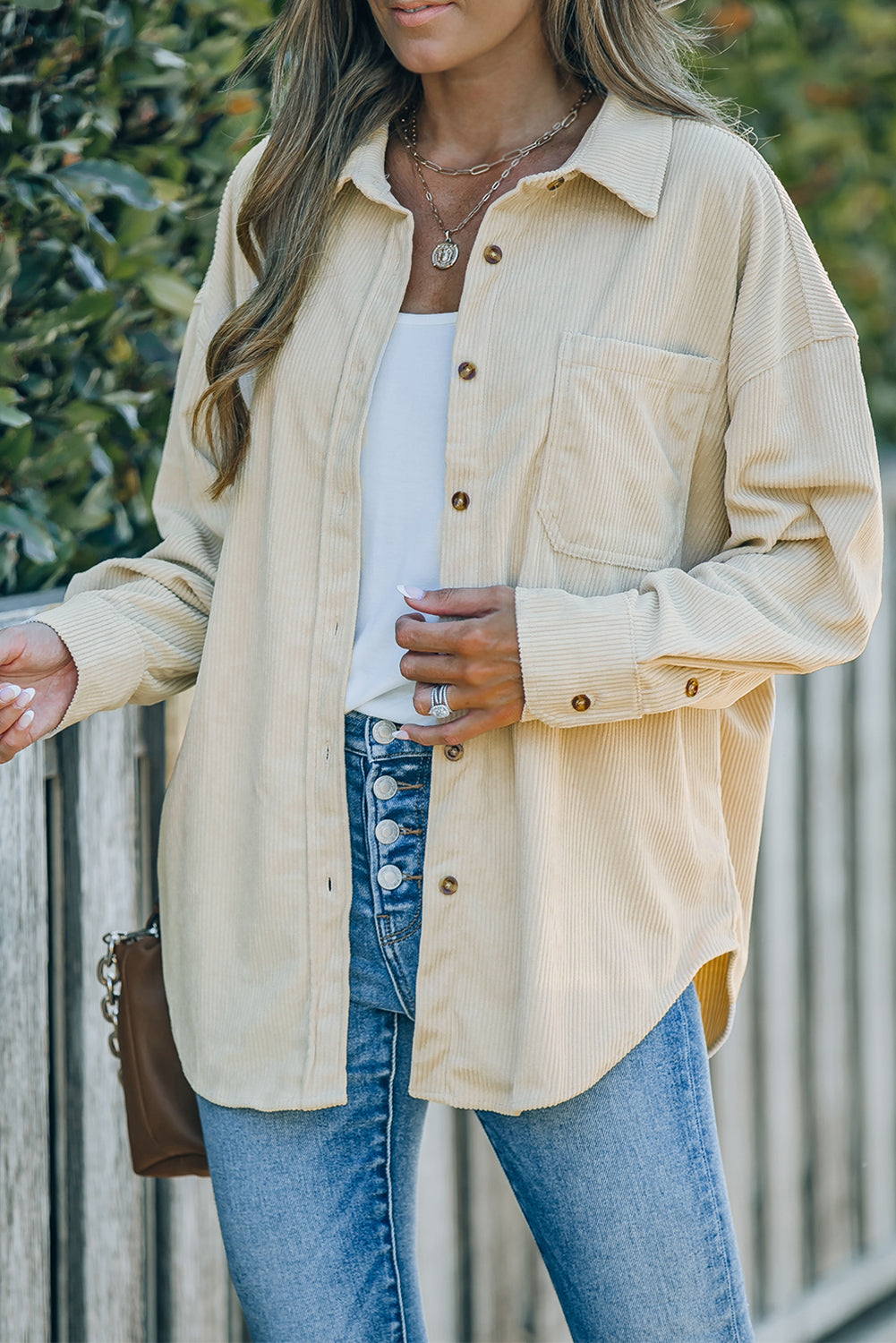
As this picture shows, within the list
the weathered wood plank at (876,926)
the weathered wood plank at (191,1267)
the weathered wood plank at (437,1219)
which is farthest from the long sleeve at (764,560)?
the weathered wood plank at (876,926)

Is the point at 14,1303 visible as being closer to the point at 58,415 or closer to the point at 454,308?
the point at 58,415

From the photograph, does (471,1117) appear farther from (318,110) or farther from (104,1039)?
(318,110)

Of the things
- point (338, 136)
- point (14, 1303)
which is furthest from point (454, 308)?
point (14, 1303)

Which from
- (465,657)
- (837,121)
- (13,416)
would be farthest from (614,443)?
(837,121)

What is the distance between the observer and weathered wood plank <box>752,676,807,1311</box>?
3.07 m

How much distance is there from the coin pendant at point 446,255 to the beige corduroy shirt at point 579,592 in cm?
5

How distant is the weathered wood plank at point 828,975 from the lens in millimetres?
3184

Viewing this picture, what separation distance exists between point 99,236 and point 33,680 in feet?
2.34

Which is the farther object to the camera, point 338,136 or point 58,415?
point 58,415

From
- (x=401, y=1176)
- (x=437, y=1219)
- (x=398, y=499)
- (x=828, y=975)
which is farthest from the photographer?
(x=828, y=975)

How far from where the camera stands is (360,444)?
166 centimetres

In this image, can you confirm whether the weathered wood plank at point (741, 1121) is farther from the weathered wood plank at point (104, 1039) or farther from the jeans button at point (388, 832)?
the jeans button at point (388, 832)

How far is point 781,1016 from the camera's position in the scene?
3.12 metres

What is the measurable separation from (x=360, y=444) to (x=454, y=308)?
18 cm
